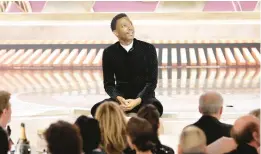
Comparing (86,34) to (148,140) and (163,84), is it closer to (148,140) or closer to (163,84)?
(163,84)

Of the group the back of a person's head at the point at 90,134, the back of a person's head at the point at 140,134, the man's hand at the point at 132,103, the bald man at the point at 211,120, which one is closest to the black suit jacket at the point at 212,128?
the bald man at the point at 211,120

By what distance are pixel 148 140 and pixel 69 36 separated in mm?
4875

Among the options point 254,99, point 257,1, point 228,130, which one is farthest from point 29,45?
point 228,130

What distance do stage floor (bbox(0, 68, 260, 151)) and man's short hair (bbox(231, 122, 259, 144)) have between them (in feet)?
4.46

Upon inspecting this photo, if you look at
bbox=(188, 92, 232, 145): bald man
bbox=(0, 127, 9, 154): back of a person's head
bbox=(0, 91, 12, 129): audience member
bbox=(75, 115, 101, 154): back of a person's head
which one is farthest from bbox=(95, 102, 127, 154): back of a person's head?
bbox=(0, 127, 9, 154): back of a person's head

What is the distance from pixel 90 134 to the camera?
3.07 metres

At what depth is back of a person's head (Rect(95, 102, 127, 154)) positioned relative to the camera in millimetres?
3355

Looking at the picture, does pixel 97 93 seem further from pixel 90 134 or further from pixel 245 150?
pixel 245 150

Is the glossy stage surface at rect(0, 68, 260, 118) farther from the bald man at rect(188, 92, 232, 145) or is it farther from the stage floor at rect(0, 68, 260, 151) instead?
the bald man at rect(188, 92, 232, 145)

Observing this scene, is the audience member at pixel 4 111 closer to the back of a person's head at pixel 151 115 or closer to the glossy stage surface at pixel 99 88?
the back of a person's head at pixel 151 115

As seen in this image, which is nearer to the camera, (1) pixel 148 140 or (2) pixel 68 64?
(1) pixel 148 140

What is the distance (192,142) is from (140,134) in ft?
1.19

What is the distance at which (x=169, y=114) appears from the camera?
498 centimetres

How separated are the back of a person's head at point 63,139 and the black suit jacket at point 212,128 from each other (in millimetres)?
1005
